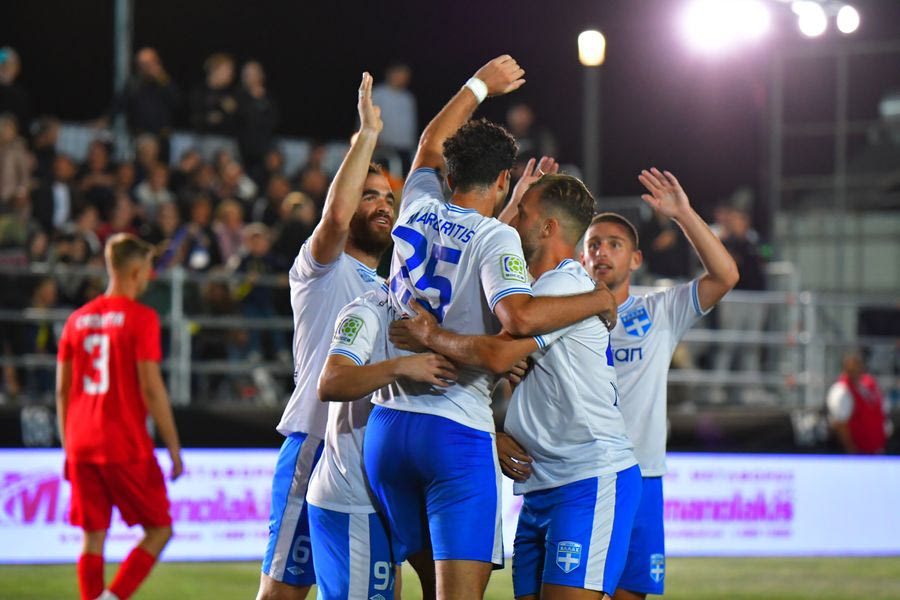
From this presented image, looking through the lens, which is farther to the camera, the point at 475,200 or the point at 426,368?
the point at 475,200

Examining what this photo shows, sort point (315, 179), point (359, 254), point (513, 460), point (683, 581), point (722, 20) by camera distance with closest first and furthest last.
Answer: point (513, 460), point (359, 254), point (683, 581), point (315, 179), point (722, 20)

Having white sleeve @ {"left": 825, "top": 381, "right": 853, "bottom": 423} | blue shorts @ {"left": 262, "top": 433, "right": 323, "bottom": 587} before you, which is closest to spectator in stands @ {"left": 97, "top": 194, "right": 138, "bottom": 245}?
blue shorts @ {"left": 262, "top": 433, "right": 323, "bottom": 587}

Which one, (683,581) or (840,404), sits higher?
(840,404)

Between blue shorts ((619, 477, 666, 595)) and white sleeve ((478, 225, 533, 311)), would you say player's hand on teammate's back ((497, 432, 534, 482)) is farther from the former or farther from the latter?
blue shorts ((619, 477, 666, 595))

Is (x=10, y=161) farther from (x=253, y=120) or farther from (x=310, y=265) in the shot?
(x=310, y=265)

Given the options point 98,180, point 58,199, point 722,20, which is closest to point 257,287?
point 98,180

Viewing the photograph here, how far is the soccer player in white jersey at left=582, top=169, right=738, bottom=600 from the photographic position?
6.06 meters

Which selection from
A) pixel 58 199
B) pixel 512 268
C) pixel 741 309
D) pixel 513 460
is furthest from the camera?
pixel 741 309

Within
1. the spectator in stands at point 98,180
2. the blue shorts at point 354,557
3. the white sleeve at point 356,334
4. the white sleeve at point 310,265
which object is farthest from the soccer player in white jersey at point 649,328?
the spectator in stands at point 98,180

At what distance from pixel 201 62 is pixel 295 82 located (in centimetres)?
180

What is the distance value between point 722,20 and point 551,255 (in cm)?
1446

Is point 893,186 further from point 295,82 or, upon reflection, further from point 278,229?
point 278,229

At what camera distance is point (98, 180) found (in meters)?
13.8

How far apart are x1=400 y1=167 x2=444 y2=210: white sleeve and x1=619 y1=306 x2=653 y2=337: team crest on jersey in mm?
1591
